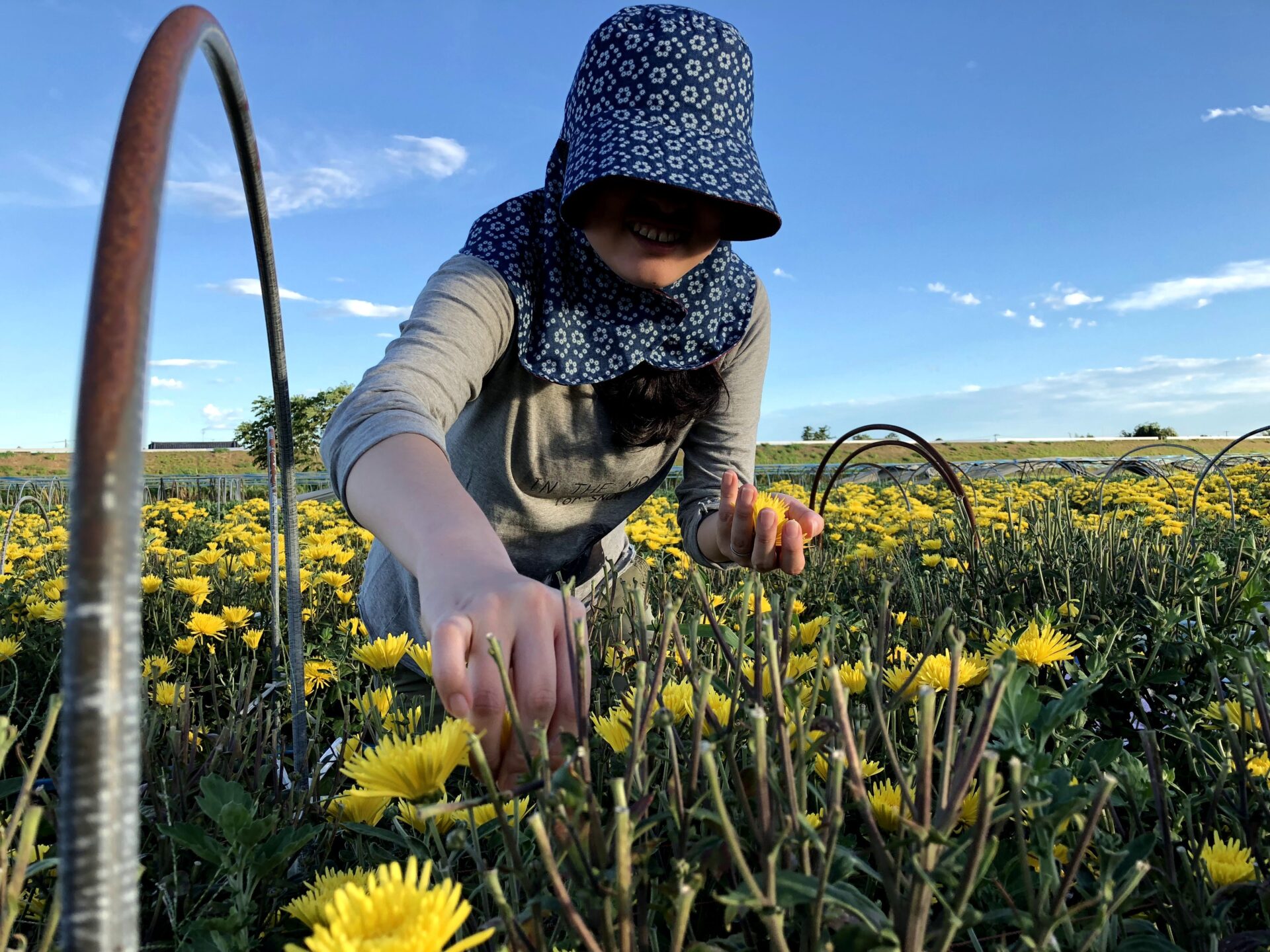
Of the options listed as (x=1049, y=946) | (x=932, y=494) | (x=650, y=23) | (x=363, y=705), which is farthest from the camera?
(x=932, y=494)

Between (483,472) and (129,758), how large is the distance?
158cm

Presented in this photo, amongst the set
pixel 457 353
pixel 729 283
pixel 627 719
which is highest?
pixel 729 283

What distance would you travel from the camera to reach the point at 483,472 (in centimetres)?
183

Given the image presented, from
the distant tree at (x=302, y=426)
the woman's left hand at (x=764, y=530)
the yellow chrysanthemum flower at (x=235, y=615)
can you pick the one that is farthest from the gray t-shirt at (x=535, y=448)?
the distant tree at (x=302, y=426)

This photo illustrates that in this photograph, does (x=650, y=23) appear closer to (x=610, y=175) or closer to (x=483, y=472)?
(x=610, y=175)

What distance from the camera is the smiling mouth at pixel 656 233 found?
4.60 feet

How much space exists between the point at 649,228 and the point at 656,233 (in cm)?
2

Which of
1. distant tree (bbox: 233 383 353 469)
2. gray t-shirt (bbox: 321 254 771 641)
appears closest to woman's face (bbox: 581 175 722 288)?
gray t-shirt (bbox: 321 254 771 641)

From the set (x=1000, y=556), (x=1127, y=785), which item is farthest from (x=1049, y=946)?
(x=1000, y=556)

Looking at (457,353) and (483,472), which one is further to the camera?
(483,472)

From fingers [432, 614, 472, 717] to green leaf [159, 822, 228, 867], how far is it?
218mm

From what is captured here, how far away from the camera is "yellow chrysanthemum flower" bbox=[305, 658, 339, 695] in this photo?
5.55ft

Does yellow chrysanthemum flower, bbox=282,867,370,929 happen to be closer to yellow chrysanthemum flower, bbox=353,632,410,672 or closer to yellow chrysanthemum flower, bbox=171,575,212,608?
yellow chrysanthemum flower, bbox=353,632,410,672

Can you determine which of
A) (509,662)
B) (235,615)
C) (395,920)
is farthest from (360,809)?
(235,615)
